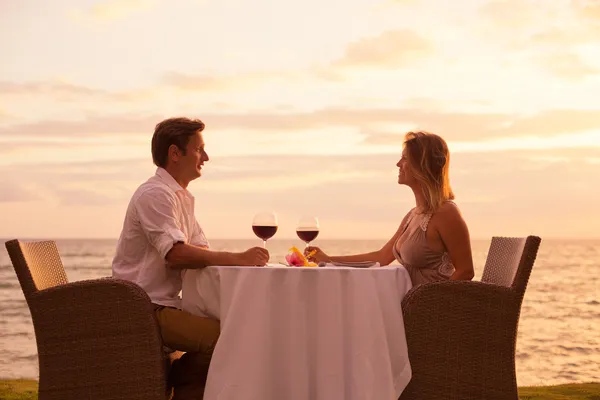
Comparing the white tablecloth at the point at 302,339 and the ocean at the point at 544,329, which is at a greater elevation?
the white tablecloth at the point at 302,339

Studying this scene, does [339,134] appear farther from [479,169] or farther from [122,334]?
[122,334]

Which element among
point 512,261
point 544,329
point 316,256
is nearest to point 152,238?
point 316,256

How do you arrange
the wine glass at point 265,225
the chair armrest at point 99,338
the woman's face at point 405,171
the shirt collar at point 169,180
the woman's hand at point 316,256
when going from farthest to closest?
the woman's hand at point 316,256
the woman's face at point 405,171
the wine glass at point 265,225
the shirt collar at point 169,180
the chair armrest at point 99,338

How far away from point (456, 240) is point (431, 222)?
0.58ft

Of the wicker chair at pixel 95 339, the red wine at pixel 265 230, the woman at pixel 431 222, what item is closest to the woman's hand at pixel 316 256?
the woman at pixel 431 222

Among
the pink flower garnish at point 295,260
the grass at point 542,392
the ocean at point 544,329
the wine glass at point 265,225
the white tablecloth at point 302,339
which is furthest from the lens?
the ocean at point 544,329

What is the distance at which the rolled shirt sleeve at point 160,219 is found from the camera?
4176 mm

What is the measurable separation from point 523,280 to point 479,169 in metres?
40.4

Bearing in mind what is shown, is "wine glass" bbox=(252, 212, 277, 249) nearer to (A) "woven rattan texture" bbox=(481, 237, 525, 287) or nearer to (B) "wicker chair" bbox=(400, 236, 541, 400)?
(B) "wicker chair" bbox=(400, 236, 541, 400)

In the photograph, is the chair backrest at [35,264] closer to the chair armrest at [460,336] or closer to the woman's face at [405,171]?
the chair armrest at [460,336]

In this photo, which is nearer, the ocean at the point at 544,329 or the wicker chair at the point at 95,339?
the wicker chair at the point at 95,339

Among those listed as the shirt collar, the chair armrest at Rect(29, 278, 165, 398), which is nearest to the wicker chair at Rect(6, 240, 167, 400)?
the chair armrest at Rect(29, 278, 165, 398)

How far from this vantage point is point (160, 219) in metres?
4.25

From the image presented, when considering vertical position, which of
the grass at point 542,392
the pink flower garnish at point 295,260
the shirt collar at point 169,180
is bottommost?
the grass at point 542,392
